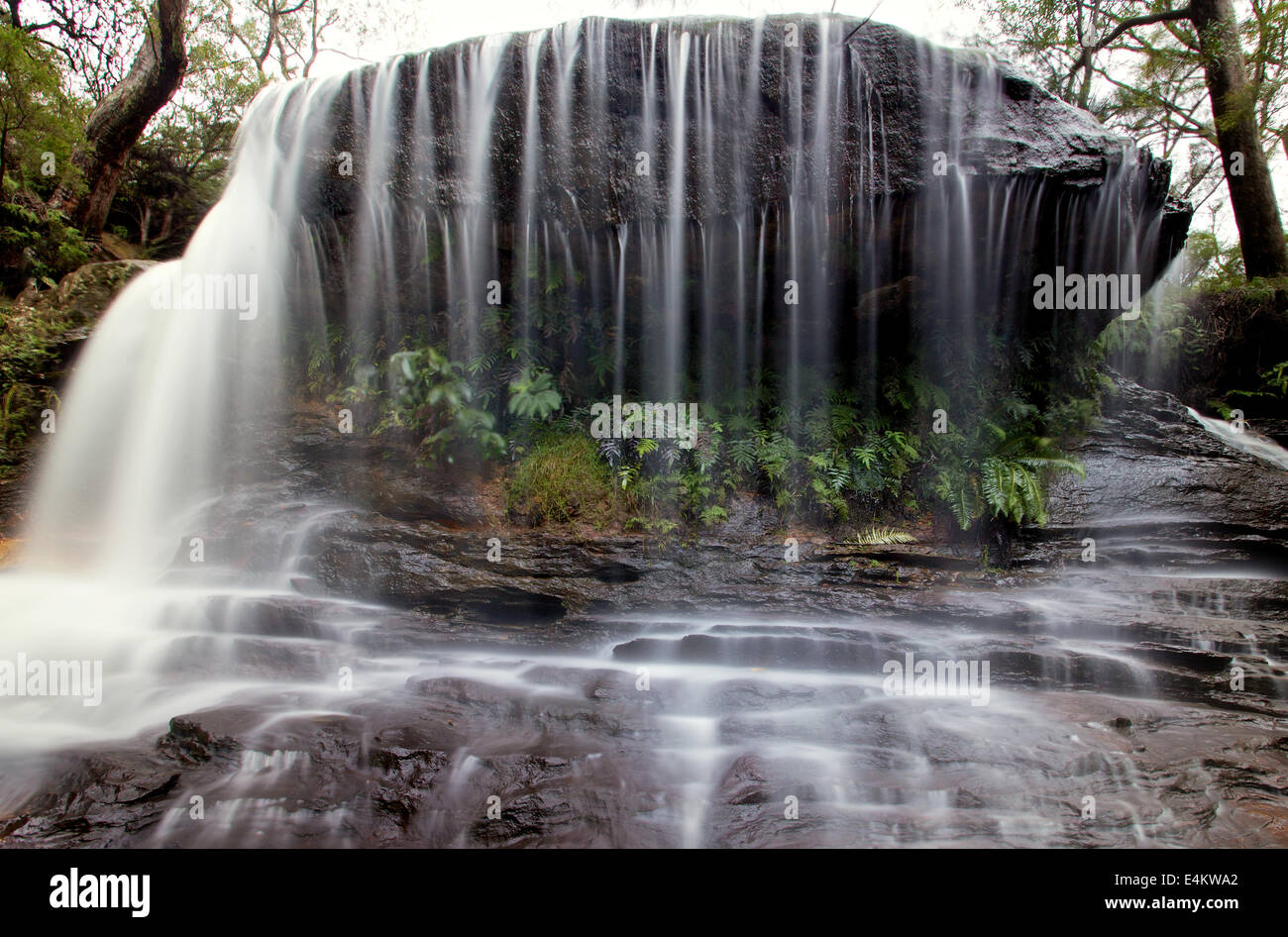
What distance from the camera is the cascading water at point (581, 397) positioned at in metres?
3.64

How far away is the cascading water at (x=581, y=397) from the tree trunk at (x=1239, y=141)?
5.33 metres

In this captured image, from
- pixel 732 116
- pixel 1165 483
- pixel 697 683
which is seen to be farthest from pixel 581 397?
A: pixel 1165 483

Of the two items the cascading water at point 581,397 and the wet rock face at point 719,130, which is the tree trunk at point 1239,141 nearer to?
the wet rock face at point 719,130

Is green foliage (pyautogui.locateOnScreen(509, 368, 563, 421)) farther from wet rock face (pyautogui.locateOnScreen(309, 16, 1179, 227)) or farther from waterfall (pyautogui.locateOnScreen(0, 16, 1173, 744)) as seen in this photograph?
wet rock face (pyautogui.locateOnScreen(309, 16, 1179, 227))

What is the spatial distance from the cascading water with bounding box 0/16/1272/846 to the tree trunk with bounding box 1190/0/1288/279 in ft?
17.5

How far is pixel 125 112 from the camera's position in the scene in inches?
380

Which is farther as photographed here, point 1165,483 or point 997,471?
point 1165,483

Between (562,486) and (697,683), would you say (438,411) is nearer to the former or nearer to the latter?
(562,486)

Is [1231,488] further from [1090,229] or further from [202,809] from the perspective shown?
[202,809]

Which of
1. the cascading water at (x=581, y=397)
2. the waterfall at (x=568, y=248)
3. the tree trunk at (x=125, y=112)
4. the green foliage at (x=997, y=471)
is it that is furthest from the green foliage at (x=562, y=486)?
the tree trunk at (x=125, y=112)

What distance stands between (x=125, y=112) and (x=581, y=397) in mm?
8785

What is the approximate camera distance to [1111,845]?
3121 mm

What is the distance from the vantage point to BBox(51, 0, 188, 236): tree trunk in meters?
9.16

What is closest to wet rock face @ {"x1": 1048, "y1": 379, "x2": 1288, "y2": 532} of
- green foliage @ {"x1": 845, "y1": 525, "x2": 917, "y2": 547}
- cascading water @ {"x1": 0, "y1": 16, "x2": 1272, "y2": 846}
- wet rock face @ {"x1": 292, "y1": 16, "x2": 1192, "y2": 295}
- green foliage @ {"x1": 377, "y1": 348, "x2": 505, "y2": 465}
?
cascading water @ {"x1": 0, "y1": 16, "x2": 1272, "y2": 846}
